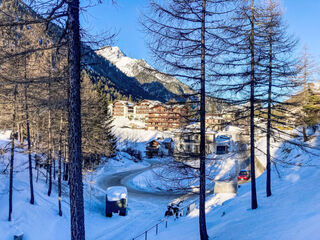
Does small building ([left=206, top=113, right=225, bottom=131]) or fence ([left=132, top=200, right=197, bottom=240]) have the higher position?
small building ([left=206, top=113, right=225, bottom=131])

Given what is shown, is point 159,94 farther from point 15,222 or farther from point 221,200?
point 221,200

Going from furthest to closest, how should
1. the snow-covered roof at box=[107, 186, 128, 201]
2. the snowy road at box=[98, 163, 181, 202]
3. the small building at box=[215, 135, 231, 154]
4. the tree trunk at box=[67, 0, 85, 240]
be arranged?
the small building at box=[215, 135, 231, 154] < the snowy road at box=[98, 163, 181, 202] < the snow-covered roof at box=[107, 186, 128, 201] < the tree trunk at box=[67, 0, 85, 240]

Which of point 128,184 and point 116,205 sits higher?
point 116,205

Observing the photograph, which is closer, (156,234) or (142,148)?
(156,234)

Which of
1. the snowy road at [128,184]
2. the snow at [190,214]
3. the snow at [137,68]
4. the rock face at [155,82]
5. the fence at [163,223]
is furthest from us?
the snowy road at [128,184]

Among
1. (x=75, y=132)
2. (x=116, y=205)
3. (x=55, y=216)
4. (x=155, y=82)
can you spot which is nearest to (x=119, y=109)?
(x=116, y=205)

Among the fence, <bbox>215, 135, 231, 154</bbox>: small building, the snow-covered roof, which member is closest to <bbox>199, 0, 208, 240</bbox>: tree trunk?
the fence

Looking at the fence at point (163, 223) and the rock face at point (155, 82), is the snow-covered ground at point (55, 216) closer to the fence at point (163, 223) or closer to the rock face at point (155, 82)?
the fence at point (163, 223)

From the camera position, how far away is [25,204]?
13.3 metres

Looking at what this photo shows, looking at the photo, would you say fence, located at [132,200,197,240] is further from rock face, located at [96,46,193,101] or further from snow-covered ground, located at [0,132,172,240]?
rock face, located at [96,46,193,101]

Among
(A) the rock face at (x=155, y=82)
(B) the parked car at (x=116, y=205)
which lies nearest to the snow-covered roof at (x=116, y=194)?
(B) the parked car at (x=116, y=205)

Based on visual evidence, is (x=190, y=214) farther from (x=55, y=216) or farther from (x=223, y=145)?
(x=223, y=145)

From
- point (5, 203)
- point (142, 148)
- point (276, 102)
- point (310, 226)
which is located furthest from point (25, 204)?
point (142, 148)

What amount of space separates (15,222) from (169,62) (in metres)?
12.2
